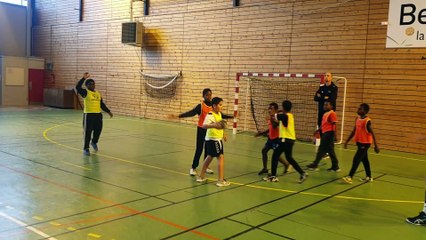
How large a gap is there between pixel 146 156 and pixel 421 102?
8.19 m

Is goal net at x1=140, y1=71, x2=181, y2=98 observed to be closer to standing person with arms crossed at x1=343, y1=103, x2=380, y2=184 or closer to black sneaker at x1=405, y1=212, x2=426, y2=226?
standing person with arms crossed at x1=343, y1=103, x2=380, y2=184

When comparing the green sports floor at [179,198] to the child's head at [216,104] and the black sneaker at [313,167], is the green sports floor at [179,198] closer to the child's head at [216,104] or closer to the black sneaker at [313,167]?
the black sneaker at [313,167]

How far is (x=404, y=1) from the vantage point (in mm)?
12047

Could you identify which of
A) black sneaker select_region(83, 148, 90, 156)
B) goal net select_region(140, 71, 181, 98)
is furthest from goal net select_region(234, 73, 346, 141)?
black sneaker select_region(83, 148, 90, 156)

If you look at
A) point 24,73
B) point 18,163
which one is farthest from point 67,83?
point 18,163

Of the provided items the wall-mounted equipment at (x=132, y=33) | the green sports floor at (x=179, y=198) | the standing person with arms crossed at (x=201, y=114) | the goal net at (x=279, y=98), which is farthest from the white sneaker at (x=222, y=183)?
the wall-mounted equipment at (x=132, y=33)

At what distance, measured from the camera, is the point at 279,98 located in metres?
14.8

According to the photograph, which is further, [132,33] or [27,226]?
[132,33]

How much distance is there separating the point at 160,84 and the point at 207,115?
12.1m

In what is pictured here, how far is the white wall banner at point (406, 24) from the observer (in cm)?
1178

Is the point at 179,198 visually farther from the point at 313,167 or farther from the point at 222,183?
the point at 313,167

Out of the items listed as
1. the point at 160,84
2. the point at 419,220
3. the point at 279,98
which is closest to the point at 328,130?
the point at 419,220

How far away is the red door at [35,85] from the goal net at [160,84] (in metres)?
8.93

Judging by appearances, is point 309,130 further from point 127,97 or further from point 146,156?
point 127,97
